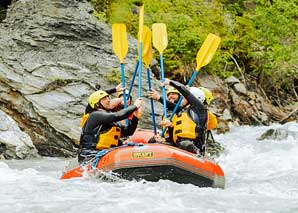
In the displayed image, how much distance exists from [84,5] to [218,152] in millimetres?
4299

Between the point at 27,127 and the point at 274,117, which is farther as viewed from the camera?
the point at 274,117

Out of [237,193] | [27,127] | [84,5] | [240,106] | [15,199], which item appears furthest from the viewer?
[240,106]

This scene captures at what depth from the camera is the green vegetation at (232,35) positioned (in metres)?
12.3

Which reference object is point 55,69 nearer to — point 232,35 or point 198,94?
point 198,94

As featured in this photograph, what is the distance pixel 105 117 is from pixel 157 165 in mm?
835

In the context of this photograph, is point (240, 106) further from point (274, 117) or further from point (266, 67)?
point (266, 67)

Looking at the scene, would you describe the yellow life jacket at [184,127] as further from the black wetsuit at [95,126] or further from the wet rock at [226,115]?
the wet rock at [226,115]

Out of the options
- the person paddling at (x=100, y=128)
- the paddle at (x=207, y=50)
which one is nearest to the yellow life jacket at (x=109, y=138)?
the person paddling at (x=100, y=128)

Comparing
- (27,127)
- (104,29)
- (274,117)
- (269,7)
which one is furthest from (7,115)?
(269,7)

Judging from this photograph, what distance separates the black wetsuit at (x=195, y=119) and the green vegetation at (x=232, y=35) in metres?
6.30

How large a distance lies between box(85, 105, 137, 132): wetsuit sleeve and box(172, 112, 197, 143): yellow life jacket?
1.70 ft

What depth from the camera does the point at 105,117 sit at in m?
5.57

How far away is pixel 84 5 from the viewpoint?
10.8 m

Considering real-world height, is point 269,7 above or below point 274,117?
above
